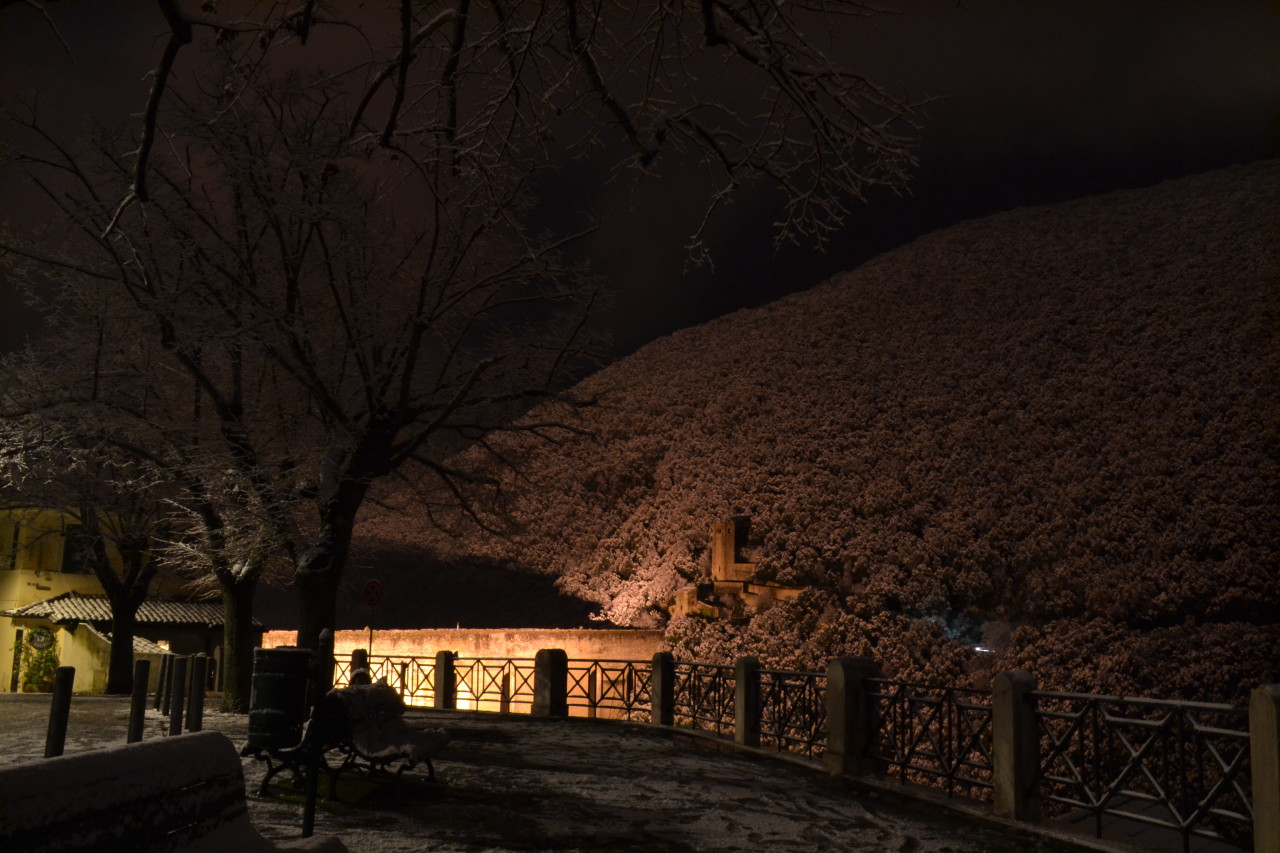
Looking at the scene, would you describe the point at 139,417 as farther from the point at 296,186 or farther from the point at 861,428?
the point at 861,428

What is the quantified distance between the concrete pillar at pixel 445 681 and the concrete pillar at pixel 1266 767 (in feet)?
61.9

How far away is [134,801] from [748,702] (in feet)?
41.8

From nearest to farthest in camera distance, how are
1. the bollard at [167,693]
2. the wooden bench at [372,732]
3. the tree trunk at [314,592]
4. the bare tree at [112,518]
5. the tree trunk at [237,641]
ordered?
the wooden bench at [372,732]
the tree trunk at [314,592]
the bollard at [167,693]
the tree trunk at [237,641]
the bare tree at [112,518]

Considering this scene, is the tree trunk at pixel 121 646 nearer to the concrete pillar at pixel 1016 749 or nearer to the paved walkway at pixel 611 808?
the paved walkway at pixel 611 808

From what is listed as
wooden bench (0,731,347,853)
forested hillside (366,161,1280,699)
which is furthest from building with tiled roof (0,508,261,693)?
wooden bench (0,731,347,853)

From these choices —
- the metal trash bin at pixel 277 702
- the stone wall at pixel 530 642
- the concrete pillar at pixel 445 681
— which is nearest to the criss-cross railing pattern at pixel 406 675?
the stone wall at pixel 530 642

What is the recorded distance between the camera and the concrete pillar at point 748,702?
1466 centimetres

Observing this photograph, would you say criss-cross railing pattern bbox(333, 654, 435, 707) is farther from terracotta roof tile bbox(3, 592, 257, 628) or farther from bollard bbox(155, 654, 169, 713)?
bollard bbox(155, 654, 169, 713)

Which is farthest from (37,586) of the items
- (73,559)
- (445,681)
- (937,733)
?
(937,733)

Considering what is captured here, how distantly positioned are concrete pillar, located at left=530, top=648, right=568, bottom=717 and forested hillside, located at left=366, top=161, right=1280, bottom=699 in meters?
4.75

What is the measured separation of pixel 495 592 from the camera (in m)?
42.7

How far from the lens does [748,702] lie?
48.4 ft

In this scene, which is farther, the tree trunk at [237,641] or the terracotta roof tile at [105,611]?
the terracotta roof tile at [105,611]

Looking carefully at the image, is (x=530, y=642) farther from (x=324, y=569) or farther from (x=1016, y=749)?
(x=1016, y=749)
